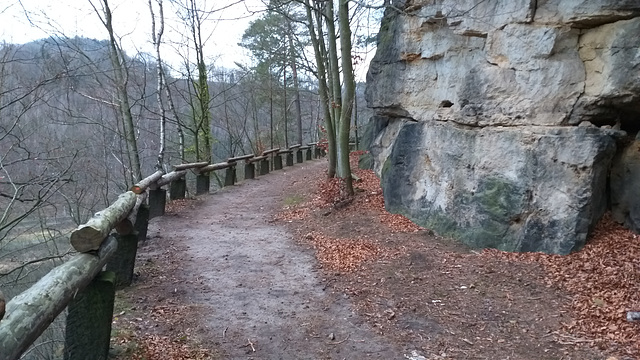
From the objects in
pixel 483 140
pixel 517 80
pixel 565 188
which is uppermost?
pixel 517 80

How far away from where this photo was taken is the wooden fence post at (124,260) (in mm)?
5047

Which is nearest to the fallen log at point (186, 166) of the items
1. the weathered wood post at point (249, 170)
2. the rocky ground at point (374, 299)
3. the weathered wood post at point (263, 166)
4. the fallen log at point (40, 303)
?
the rocky ground at point (374, 299)

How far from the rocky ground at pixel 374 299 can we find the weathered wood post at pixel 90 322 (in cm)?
39

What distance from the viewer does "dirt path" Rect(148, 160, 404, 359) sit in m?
4.18

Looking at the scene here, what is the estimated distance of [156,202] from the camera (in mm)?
9352

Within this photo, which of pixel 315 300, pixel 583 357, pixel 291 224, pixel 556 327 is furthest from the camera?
pixel 291 224

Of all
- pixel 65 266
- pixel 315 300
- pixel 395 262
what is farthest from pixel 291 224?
pixel 65 266

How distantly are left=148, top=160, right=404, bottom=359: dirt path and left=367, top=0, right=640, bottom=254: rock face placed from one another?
2.88 metres

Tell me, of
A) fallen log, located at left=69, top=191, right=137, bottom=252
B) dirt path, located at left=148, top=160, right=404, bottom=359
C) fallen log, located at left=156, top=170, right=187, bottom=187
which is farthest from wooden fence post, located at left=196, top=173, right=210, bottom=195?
fallen log, located at left=69, top=191, right=137, bottom=252

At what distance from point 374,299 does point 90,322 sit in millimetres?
3095

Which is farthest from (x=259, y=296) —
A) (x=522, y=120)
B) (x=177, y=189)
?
(x=177, y=189)

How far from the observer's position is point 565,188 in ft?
19.6

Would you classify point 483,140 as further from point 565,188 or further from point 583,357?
point 583,357

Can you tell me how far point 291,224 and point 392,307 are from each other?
4.45 m
